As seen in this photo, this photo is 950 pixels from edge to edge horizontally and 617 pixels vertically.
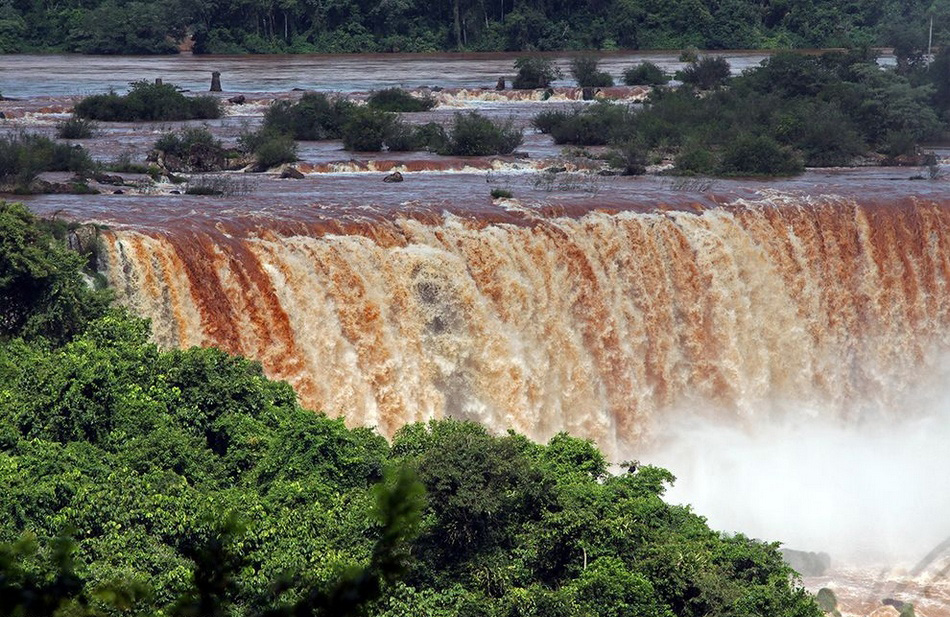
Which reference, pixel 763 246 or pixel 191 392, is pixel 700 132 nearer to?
pixel 763 246

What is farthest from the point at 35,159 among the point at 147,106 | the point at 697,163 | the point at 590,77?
the point at 590,77

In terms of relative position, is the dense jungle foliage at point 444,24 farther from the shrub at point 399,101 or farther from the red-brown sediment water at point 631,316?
the red-brown sediment water at point 631,316

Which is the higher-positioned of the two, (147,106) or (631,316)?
(147,106)

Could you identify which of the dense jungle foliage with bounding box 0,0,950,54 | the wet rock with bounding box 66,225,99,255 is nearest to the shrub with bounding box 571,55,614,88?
the dense jungle foliage with bounding box 0,0,950,54

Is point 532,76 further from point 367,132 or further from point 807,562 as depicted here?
point 807,562

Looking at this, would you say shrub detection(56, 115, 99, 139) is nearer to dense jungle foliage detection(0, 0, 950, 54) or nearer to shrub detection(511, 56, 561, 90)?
shrub detection(511, 56, 561, 90)

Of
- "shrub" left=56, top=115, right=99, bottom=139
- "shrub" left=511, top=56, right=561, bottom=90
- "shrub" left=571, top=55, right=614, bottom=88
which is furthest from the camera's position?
"shrub" left=571, top=55, right=614, bottom=88
